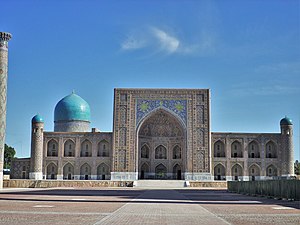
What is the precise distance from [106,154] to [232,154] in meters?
12.2

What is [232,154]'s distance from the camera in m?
43.6

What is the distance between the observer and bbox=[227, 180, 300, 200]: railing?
53.4 feet

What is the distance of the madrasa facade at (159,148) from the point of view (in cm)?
4084

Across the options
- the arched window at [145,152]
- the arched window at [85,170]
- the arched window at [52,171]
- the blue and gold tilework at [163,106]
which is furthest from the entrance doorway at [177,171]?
the arched window at [52,171]

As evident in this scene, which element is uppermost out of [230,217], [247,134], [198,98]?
[198,98]

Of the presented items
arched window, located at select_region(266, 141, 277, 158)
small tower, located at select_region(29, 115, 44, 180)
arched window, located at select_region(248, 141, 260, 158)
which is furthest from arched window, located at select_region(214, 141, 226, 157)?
small tower, located at select_region(29, 115, 44, 180)

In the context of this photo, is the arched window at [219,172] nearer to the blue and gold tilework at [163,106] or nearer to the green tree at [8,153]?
the blue and gold tilework at [163,106]

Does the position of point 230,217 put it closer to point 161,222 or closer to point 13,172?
point 161,222

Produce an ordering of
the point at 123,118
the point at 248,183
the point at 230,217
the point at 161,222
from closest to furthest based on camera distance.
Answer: the point at 161,222
the point at 230,217
the point at 248,183
the point at 123,118

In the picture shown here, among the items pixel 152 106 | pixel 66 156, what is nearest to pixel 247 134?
pixel 152 106

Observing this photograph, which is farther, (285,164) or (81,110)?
(81,110)

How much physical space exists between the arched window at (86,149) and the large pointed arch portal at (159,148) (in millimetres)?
4821

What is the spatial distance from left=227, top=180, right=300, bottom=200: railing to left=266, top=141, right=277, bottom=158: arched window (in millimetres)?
20282

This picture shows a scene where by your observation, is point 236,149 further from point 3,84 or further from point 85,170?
point 3,84
